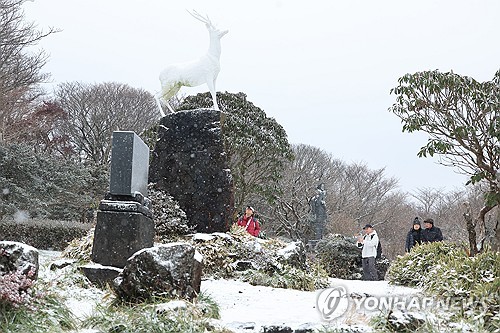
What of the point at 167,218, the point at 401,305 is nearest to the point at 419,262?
the point at 401,305

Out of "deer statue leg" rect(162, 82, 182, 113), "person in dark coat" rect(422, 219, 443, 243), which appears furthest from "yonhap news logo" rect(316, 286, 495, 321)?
"deer statue leg" rect(162, 82, 182, 113)

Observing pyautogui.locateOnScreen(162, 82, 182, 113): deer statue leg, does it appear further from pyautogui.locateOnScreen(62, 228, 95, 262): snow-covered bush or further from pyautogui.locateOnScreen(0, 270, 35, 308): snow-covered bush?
pyautogui.locateOnScreen(0, 270, 35, 308): snow-covered bush

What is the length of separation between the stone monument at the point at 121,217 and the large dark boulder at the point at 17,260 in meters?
2.04

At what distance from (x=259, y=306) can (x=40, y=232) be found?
1118cm

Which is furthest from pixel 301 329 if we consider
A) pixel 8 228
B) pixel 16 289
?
pixel 8 228

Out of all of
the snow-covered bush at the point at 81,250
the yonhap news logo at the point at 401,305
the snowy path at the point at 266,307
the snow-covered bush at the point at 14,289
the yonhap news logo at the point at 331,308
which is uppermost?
the snow-covered bush at the point at 81,250

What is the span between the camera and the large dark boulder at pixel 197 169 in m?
9.40

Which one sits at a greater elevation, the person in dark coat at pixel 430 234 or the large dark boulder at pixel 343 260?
the person in dark coat at pixel 430 234

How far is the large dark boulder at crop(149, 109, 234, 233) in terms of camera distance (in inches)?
370

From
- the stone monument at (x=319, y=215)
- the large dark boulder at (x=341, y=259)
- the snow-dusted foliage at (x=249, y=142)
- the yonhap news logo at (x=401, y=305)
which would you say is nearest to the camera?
the yonhap news logo at (x=401, y=305)

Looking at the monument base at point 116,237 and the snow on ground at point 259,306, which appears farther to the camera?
the monument base at point 116,237

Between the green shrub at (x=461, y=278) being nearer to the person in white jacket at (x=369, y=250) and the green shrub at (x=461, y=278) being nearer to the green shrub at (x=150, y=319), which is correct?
the person in white jacket at (x=369, y=250)

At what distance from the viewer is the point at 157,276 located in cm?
495

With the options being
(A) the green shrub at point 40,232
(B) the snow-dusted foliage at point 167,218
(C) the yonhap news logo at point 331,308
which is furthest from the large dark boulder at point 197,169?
(A) the green shrub at point 40,232
